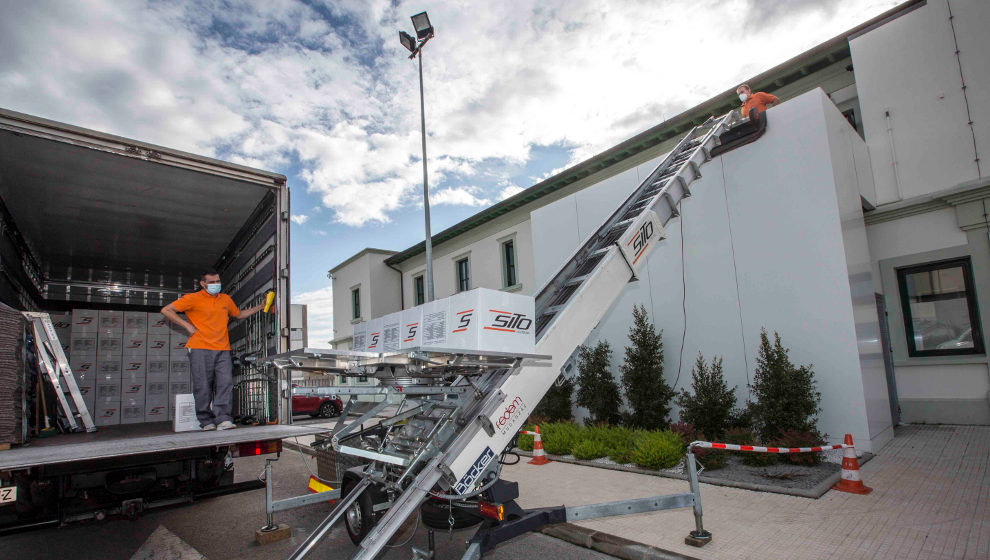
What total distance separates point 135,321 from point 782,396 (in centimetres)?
994

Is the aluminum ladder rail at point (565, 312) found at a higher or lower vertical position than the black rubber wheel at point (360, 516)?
higher

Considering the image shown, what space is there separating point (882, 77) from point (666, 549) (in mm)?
10434

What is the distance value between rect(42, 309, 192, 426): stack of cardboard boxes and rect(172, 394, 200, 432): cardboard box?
213 centimetres

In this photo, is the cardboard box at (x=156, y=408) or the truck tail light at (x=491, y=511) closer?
the truck tail light at (x=491, y=511)

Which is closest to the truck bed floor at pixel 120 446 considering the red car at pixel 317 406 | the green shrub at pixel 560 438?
the green shrub at pixel 560 438

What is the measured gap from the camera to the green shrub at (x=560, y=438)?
9.00m

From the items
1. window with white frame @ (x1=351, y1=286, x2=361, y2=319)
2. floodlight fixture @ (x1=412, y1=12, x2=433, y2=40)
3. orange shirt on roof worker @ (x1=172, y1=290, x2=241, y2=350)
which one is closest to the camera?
orange shirt on roof worker @ (x1=172, y1=290, x2=241, y2=350)

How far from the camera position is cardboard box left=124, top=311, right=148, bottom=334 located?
7998 mm

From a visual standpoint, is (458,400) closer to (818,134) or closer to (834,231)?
(834,231)

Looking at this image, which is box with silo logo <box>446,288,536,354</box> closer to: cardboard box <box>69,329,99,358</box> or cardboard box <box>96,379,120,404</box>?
cardboard box <box>96,379,120,404</box>

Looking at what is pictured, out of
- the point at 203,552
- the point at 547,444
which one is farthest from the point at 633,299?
the point at 203,552

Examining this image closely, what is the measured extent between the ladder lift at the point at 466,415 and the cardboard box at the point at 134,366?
13.8 feet

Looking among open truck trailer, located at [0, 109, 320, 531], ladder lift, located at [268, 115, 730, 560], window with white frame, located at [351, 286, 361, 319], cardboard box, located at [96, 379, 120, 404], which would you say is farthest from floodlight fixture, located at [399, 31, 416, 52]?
window with white frame, located at [351, 286, 361, 319]

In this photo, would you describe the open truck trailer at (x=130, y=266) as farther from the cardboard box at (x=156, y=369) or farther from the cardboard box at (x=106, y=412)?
the cardboard box at (x=156, y=369)
